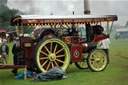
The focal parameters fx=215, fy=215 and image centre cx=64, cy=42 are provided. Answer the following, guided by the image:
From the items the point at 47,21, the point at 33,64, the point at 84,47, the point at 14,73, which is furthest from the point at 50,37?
the point at 14,73

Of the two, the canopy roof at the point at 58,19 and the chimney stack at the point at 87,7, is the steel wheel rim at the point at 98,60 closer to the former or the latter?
the canopy roof at the point at 58,19

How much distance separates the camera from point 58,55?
23.6ft

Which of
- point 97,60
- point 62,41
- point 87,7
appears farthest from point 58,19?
point 87,7

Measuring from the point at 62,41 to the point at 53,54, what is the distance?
0.51m

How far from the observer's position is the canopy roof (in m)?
6.54

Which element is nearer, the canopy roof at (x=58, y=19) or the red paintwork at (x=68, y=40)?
the canopy roof at (x=58, y=19)

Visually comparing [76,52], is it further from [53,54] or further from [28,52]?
[28,52]

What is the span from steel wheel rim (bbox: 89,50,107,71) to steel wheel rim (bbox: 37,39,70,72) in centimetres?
103

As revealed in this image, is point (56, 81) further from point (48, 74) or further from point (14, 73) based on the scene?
point (14, 73)

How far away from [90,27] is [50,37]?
72.2 inches

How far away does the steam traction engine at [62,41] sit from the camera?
22.1 ft

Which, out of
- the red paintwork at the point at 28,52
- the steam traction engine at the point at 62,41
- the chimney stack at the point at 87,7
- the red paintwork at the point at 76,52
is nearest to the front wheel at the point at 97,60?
the steam traction engine at the point at 62,41

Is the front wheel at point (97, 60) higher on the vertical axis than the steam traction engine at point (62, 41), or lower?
lower

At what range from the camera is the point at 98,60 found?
7.66 metres
